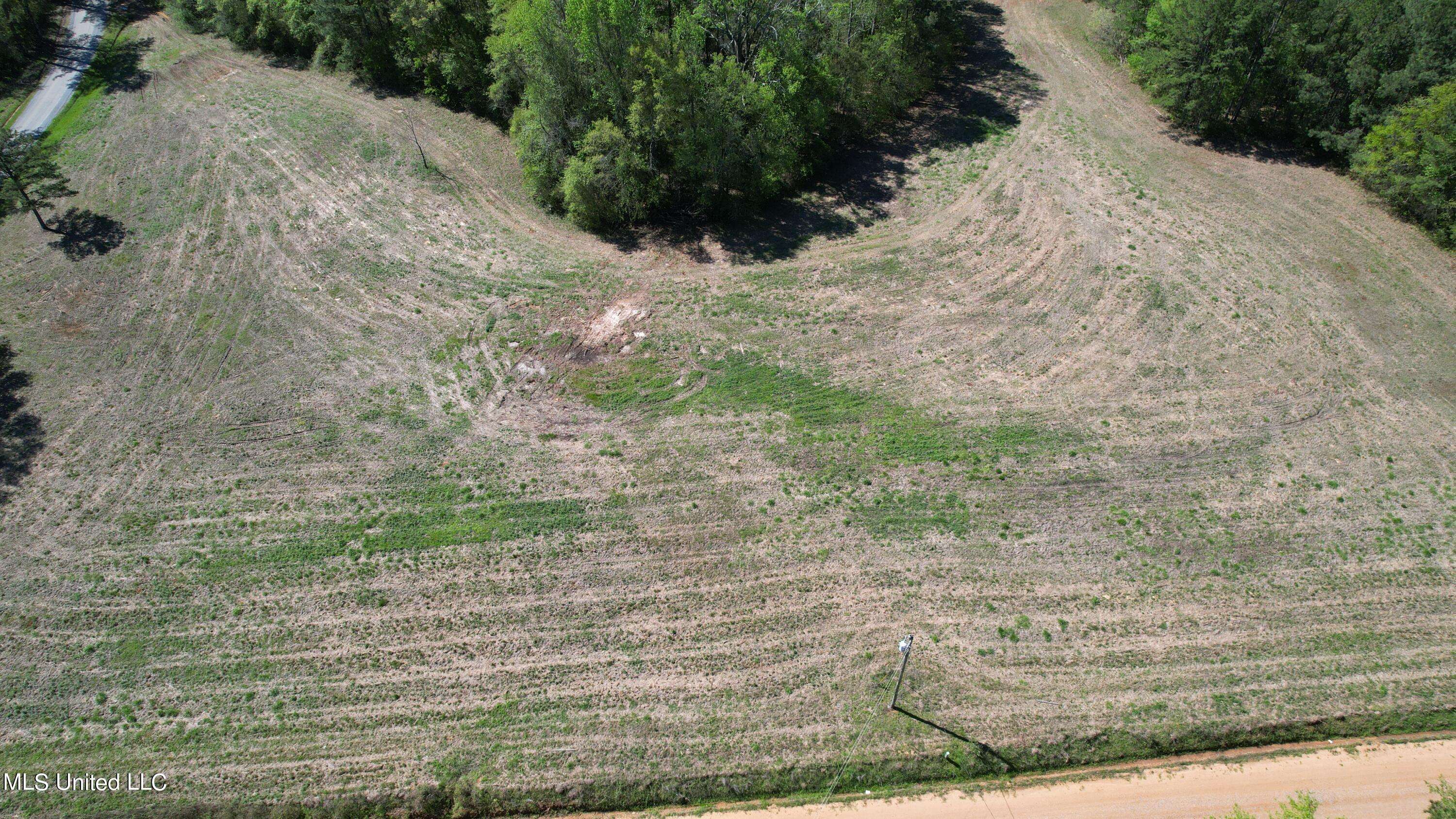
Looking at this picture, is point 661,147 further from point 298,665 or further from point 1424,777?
point 1424,777

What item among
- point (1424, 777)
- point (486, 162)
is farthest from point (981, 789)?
point (486, 162)

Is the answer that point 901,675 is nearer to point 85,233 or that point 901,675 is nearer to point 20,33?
point 85,233

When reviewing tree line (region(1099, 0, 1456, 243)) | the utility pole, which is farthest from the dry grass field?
tree line (region(1099, 0, 1456, 243))

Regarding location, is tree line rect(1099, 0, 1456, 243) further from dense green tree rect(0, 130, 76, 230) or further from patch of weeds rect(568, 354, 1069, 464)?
dense green tree rect(0, 130, 76, 230)

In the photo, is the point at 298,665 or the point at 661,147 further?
the point at 661,147

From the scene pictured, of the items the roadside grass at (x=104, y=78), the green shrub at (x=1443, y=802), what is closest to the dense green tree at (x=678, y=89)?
the roadside grass at (x=104, y=78)

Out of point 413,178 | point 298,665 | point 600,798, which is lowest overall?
point 600,798

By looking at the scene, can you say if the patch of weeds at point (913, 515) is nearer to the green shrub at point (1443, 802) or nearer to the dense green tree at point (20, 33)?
the green shrub at point (1443, 802)
